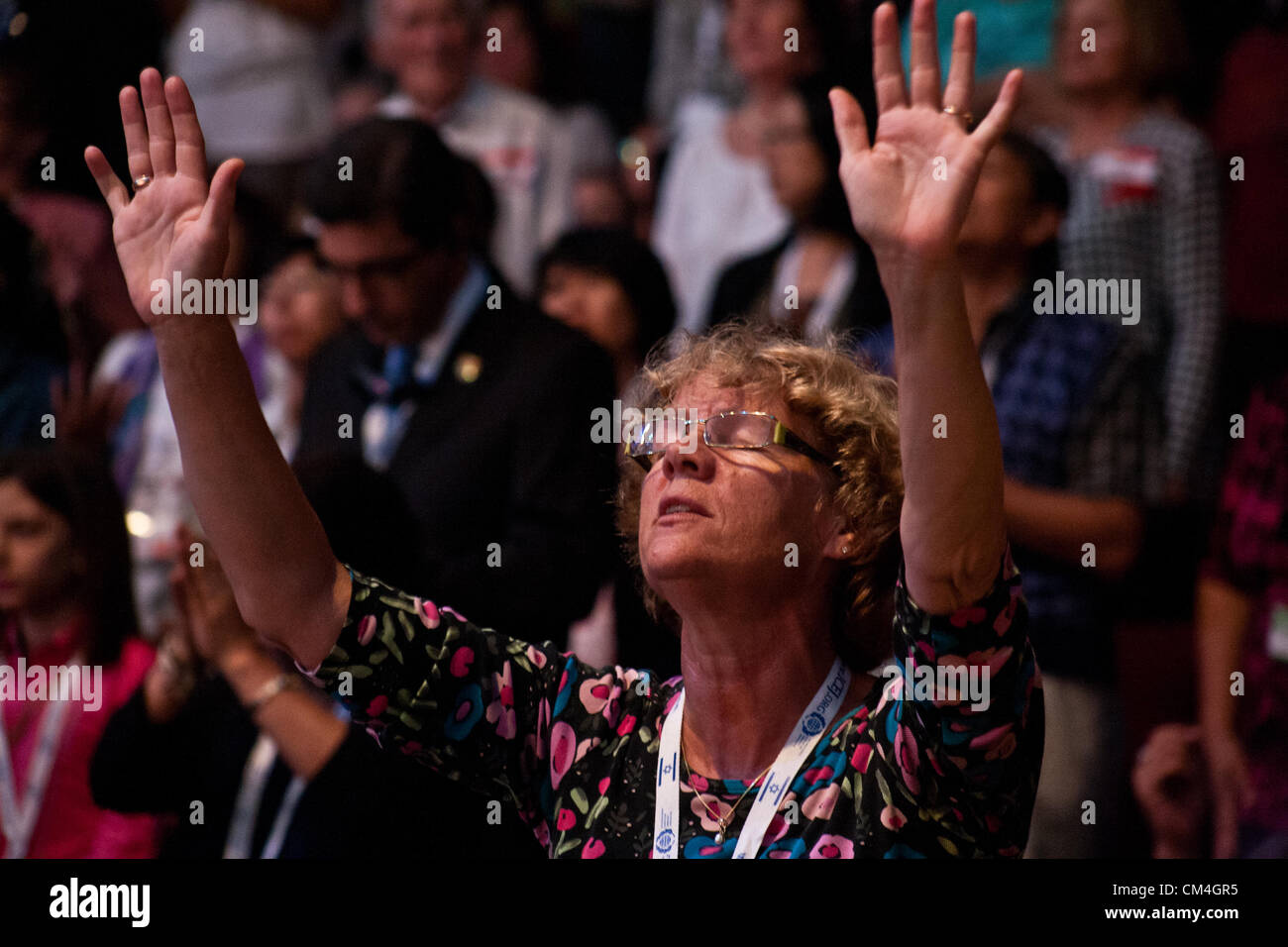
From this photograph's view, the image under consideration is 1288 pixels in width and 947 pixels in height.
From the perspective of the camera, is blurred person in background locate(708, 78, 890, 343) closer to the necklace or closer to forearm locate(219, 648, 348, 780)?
forearm locate(219, 648, 348, 780)

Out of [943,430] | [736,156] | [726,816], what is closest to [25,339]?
[736,156]

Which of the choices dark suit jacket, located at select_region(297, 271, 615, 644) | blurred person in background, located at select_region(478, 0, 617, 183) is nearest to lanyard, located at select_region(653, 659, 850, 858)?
dark suit jacket, located at select_region(297, 271, 615, 644)

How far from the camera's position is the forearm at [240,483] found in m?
1.73

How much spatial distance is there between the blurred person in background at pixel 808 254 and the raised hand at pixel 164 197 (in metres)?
2.16

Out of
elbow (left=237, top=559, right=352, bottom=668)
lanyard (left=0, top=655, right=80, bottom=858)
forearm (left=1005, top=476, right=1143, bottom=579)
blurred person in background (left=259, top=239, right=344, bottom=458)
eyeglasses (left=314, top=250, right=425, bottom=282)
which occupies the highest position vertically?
blurred person in background (left=259, top=239, right=344, bottom=458)

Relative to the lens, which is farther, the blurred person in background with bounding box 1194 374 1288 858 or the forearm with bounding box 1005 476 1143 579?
the forearm with bounding box 1005 476 1143 579

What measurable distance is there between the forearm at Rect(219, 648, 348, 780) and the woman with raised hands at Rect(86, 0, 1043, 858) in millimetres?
657

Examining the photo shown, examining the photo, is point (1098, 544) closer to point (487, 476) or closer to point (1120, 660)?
point (1120, 660)

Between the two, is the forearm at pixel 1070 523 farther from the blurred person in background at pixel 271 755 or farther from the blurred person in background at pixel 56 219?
the blurred person in background at pixel 56 219

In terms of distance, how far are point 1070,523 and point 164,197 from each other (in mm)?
1939

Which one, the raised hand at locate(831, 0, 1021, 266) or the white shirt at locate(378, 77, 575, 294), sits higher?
the white shirt at locate(378, 77, 575, 294)

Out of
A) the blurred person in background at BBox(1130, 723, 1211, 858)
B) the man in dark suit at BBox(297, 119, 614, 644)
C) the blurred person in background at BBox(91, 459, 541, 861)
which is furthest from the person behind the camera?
the man in dark suit at BBox(297, 119, 614, 644)

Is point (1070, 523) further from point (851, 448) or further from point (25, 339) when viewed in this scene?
point (25, 339)

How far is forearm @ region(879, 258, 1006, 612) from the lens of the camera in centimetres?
149
